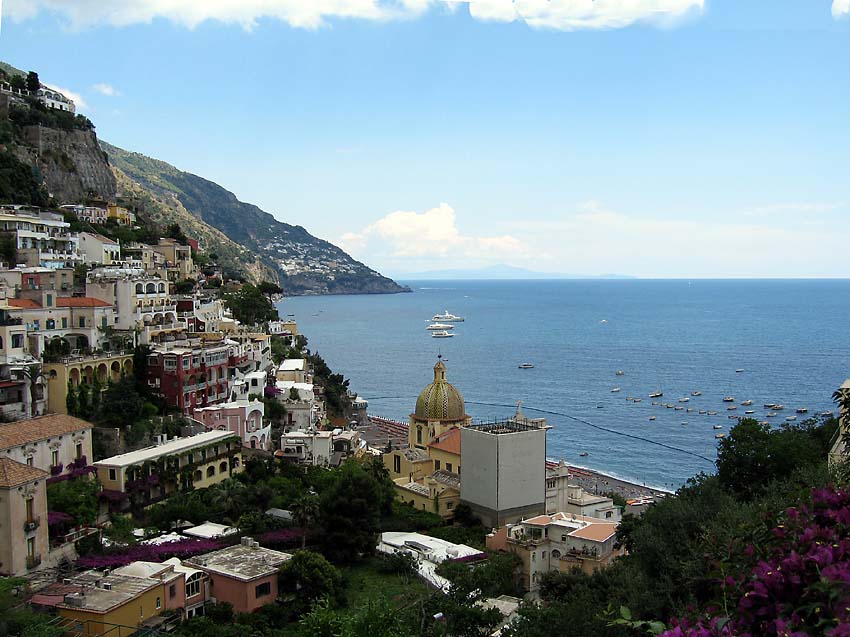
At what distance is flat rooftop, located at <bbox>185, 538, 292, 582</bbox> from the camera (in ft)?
77.4

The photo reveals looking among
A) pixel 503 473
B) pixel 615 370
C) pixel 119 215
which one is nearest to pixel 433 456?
pixel 503 473

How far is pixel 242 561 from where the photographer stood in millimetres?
24672

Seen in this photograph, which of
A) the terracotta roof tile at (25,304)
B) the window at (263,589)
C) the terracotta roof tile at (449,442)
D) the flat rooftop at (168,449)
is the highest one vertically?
the terracotta roof tile at (25,304)

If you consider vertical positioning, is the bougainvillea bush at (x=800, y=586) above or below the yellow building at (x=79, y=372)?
above

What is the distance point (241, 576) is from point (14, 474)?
7.28 meters

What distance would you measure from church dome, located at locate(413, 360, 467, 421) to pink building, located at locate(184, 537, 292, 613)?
56.4 feet

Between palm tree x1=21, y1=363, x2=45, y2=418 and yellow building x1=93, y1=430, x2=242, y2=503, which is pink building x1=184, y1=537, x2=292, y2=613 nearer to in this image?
yellow building x1=93, y1=430, x2=242, y2=503

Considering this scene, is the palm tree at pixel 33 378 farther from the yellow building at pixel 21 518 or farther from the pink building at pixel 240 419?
the yellow building at pixel 21 518

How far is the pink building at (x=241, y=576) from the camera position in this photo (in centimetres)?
2327

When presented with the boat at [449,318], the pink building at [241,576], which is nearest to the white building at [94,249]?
the pink building at [241,576]

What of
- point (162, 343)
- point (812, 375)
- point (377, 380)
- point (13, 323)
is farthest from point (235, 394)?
point (812, 375)

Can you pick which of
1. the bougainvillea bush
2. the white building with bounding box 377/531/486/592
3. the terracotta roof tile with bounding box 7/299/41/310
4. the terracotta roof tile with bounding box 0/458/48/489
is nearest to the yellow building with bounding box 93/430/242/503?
the terracotta roof tile with bounding box 0/458/48/489

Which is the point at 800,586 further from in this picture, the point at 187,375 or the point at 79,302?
the point at 79,302

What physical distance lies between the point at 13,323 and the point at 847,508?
3373 centimetres
